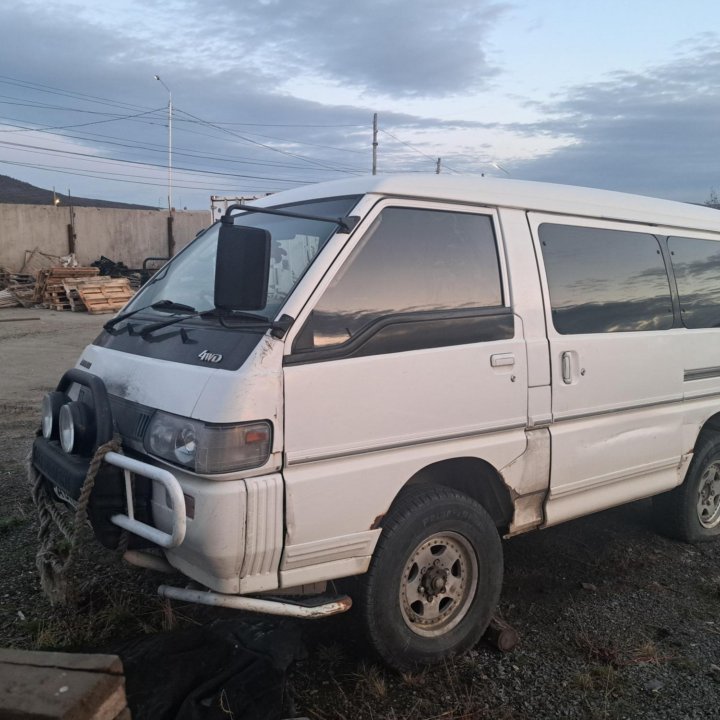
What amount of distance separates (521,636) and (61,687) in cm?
244

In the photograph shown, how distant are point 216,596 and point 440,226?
1940mm

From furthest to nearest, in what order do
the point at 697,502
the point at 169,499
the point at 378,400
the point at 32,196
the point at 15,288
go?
the point at 32,196
the point at 15,288
the point at 697,502
the point at 378,400
the point at 169,499

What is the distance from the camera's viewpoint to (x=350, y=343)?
296cm

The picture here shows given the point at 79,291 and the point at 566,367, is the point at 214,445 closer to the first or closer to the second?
the point at 566,367

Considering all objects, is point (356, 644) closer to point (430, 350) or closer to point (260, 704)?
point (260, 704)

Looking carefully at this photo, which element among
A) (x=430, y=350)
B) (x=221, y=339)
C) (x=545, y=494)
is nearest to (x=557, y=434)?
(x=545, y=494)

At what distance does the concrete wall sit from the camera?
23734mm

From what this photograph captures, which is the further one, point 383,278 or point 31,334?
point 31,334

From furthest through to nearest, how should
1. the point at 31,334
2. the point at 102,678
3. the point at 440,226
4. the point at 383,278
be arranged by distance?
the point at 31,334 → the point at 440,226 → the point at 383,278 → the point at 102,678

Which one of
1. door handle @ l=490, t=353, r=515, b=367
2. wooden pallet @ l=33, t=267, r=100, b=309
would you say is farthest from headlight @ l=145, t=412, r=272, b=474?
wooden pallet @ l=33, t=267, r=100, b=309

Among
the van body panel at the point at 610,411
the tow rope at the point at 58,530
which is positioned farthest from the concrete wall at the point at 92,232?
the van body panel at the point at 610,411

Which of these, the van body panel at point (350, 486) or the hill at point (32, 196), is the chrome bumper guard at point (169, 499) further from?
the hill at point (32, 196)

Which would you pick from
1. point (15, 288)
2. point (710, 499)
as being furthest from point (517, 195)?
point (15, 288)

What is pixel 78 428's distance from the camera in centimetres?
309
